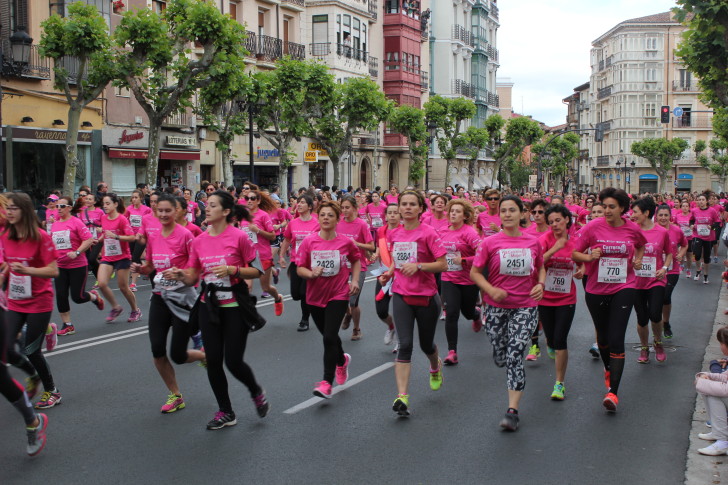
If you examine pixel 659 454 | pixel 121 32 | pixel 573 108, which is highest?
pixel 573 108

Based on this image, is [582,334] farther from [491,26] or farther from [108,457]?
[491,26]

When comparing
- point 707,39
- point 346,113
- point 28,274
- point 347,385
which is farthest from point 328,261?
point 346,113

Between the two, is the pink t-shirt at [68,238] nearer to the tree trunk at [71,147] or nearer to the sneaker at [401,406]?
the sneaker at [401,406]

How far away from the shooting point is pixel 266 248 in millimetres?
12922

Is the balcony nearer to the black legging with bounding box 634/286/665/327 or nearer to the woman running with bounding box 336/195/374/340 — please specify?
the woman running with bounding box 336/195/374/340

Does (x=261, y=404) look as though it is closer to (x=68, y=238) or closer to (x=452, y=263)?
(x=452, y=263)

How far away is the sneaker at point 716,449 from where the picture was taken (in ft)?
21.2

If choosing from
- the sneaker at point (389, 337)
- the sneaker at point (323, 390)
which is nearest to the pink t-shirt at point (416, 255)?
the sneaker at point (323, 390)

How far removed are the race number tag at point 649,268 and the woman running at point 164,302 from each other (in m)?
5.03

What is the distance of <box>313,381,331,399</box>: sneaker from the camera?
7.64 metres

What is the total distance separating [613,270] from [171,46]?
1892 centimetres

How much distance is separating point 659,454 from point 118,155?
2811 cm

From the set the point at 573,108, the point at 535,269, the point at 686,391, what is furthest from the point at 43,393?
the point at 573,108

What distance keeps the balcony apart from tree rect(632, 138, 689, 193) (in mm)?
72180
